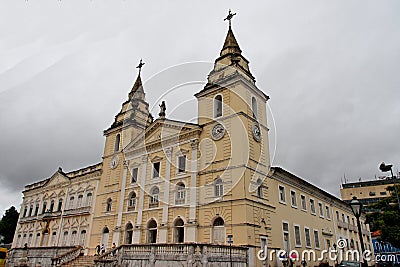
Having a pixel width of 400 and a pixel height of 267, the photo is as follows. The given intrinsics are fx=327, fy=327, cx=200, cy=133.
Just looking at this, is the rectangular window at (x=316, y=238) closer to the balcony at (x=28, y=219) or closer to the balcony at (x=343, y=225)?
the balcony at (x=343, y=225)

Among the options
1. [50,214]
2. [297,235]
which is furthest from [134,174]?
[297,235]

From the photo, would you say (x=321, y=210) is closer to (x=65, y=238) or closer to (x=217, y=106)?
(x=217, y=106)

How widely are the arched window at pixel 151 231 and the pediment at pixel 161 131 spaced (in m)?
7.73

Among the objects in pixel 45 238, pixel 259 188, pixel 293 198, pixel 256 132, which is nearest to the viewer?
pixel 259 188

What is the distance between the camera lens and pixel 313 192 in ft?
116

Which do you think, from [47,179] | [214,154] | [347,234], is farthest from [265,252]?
[47,179]

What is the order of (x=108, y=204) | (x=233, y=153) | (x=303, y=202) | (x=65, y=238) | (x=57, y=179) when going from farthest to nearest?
1. (x=57, y=179)
2. (x=65, y=238)
3. (x=108, y=204)
4. (x=303, y=202)
5. (x=233, y=153)

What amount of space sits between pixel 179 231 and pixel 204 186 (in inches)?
170

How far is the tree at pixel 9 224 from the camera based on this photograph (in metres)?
63.1

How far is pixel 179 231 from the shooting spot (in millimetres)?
26750

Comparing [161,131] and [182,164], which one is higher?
[161,131]

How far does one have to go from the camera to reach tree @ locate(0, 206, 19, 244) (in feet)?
207

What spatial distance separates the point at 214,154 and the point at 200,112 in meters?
4.57

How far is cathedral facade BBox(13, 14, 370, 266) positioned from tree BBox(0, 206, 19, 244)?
30.5 metres
